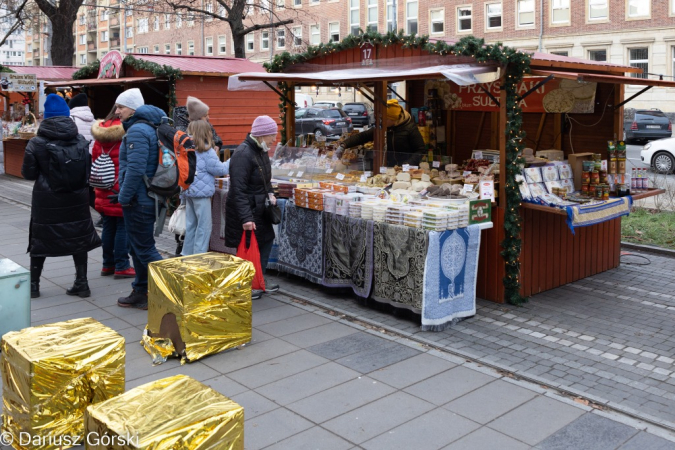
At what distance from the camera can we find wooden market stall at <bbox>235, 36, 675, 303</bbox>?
684cm

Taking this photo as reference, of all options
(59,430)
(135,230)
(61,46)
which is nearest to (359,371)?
(59,430)

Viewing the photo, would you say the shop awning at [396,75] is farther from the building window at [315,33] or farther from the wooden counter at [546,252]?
the building window at [315,33]

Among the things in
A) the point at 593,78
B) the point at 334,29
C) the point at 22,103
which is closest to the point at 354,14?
the point at 334,29

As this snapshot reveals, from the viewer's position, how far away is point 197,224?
7125mm

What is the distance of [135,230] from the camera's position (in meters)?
6.50

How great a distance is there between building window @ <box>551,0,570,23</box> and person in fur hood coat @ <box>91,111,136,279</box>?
3387 cm

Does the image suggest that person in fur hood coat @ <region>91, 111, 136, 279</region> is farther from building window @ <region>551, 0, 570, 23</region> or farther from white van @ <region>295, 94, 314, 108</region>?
building window @ <region>551, 0, 570, 23</region>

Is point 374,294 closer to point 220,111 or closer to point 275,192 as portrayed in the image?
point 275,192

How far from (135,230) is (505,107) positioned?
12.1ft

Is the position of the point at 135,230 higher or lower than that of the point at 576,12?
lower

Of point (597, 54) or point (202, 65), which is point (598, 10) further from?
point (202, 65)

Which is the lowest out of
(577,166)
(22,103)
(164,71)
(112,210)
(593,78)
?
(112,210)

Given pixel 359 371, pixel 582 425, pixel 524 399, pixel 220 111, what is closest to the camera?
pixel 582 425

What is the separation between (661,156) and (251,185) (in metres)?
15.3
